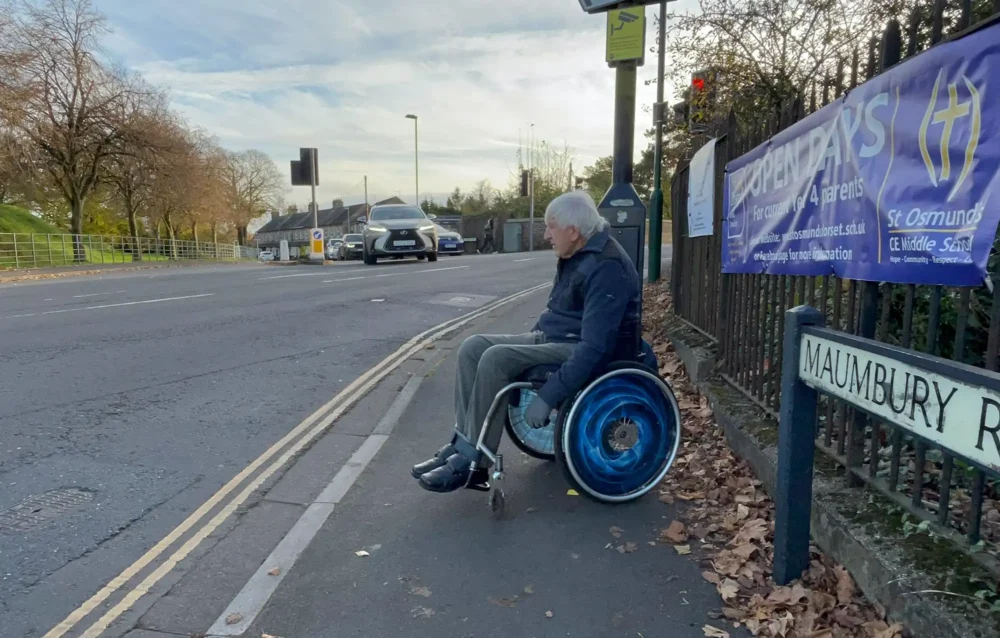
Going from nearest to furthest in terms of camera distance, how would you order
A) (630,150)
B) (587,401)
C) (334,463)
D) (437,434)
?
(587,401) < (334,463) < (437,434) < (630,150)

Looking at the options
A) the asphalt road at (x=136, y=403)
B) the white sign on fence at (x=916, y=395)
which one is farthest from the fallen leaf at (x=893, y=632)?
the asphalt road at (x=136, y=403)

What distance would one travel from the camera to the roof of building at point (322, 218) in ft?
319

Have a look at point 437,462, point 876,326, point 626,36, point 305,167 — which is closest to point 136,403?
point 437,462

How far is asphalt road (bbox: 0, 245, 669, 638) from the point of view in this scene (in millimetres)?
3277

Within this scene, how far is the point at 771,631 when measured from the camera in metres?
2.54

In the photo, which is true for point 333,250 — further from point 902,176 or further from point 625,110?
point 902,176

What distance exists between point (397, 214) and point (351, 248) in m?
13.8

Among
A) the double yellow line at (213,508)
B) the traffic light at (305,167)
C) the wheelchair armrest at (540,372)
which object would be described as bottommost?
the double yellow line at (213,508)

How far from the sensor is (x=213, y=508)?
3756mm

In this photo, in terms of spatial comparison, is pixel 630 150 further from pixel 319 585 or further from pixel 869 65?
pixel 319 585

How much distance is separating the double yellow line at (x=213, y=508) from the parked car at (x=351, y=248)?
99.5ft

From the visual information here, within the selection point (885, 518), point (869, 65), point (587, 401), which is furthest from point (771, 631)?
point (869, 65)

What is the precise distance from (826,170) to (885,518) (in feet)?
5.12

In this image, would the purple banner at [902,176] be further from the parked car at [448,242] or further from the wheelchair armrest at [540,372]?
the parked car at [448,242]
